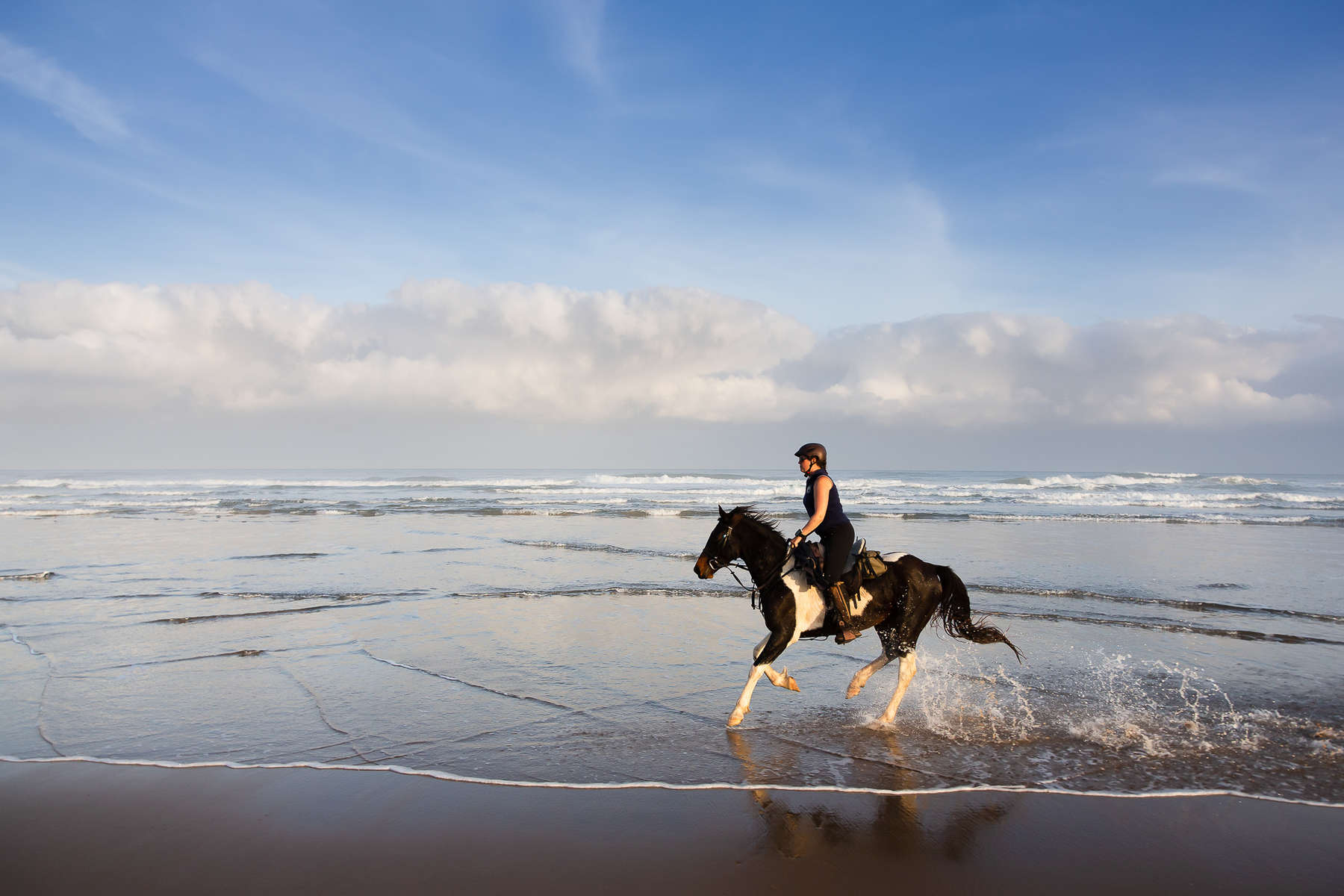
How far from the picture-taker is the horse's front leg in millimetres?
6016

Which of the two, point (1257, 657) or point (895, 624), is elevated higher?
point (895, 624)

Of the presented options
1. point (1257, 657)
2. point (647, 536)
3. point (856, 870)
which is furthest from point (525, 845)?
point (647, 536)

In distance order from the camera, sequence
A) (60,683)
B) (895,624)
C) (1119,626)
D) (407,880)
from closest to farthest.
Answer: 1. (407,880)
2. (895,624)
3. (60,683)
4. (1119,626)

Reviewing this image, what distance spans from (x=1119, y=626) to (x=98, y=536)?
955 inches

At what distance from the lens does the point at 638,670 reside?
7844 millimetres

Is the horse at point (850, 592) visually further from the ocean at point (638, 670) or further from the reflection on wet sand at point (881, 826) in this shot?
the reflection on wet sand at point (881, 826)

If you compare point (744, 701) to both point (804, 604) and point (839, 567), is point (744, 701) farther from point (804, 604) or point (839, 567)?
point (839, 567)

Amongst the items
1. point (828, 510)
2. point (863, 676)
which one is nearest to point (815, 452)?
point (828, 510)

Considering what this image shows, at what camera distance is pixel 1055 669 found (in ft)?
26.2

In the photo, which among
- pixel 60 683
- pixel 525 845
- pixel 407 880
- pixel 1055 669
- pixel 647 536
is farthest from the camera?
pixel 647 536

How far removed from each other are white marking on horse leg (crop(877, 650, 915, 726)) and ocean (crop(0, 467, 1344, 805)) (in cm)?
12

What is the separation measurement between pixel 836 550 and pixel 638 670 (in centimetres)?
277

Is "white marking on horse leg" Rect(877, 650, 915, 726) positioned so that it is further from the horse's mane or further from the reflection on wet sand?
the horse's mane

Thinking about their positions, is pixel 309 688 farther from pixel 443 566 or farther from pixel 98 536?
pixel 98 536
